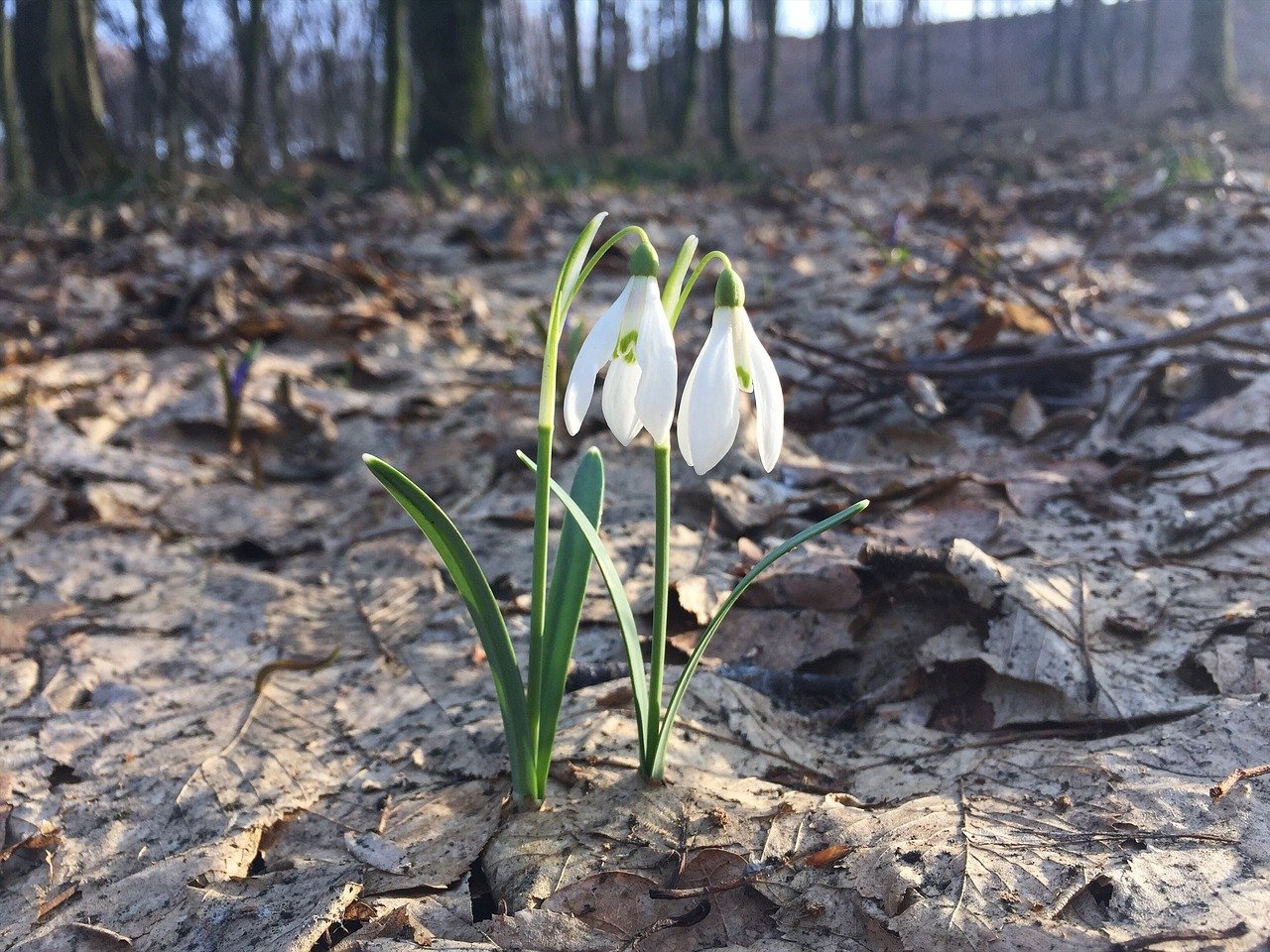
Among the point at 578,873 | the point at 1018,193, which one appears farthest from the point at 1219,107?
the point at 578,873

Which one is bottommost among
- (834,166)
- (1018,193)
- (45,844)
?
(45,844)

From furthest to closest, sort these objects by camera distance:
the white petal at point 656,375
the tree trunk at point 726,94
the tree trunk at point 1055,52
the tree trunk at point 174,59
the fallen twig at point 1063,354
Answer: the tree trunk at point 1055,52
the tree trunk at point 726,94
the tree trunk at point 174,59
the fallen twig at point 1063,354
the white petal at point 656,375

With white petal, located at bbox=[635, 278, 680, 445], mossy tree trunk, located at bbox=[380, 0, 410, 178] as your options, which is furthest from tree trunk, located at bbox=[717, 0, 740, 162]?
white petal, located at bbox=[635, 278, 680, 445]

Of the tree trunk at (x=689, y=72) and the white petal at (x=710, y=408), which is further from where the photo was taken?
the tree trunk at (x=689, y=72)

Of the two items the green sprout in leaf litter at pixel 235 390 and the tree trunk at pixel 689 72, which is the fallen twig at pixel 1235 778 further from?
the tree trunk at pixel 689 72

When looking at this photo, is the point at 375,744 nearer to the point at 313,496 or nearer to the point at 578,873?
the point at 578,873

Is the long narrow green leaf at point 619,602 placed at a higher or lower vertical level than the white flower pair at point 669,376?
lower

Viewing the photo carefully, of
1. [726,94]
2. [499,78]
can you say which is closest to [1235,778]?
[726,94]

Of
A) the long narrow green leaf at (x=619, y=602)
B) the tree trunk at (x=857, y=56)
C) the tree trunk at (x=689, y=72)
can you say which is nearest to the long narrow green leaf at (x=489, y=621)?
the long narrow green leaf at (x=619, y=602)
